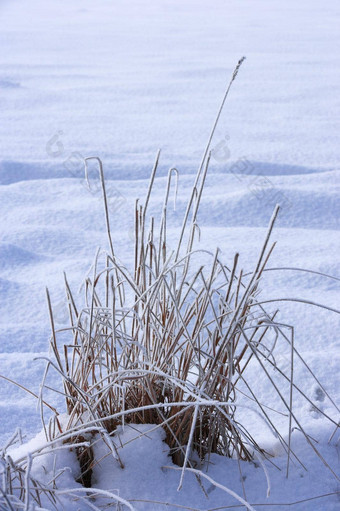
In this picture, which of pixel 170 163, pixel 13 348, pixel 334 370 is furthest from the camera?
pixel 170 163

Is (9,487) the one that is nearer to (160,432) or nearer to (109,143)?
(160,432)

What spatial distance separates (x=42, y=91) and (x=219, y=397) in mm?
3951

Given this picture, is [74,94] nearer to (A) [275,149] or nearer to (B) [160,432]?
(A) [275,149]

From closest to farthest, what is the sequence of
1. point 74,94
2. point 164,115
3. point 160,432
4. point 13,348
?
point 160,432
point 13,348
point 164,115
point 74,94

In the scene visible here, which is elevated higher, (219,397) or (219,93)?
(219,93)

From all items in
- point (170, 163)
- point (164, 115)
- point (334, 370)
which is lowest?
point (334, 370)

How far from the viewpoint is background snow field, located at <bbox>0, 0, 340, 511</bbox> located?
0.82 meters

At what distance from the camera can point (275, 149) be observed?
302cm

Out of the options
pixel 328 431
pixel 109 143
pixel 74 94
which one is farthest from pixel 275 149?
pixel 328 431

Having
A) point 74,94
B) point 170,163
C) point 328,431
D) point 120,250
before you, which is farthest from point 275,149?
point 328,431

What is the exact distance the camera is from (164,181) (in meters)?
2.64

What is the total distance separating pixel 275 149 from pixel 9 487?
8.54 feet

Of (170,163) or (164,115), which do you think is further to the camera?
(164,115)

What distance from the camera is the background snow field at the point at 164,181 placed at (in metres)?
0.82
